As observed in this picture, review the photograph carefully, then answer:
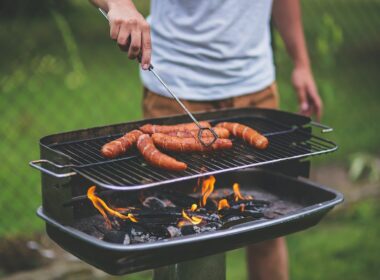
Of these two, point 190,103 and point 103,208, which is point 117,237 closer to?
point 103,208

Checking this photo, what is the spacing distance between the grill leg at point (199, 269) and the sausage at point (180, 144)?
397 mm

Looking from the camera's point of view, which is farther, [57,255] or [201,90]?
[57,255]

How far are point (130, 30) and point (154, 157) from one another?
0.43m

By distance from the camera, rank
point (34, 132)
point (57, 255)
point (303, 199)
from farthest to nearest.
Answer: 1. point (34, 132)
2. point (57, 255)
3. point (303, 199)

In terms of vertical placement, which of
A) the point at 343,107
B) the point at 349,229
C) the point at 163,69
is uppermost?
the point at 163,69

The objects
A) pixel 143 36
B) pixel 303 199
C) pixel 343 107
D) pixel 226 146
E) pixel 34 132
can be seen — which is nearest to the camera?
pixel 143 36

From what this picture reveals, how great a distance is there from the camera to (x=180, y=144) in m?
2.43

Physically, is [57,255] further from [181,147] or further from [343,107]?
[343,107]

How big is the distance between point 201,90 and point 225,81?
0.12 m

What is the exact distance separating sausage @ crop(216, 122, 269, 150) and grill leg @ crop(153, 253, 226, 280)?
43cm

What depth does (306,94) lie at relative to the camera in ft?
11.6

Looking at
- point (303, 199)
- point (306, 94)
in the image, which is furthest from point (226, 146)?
point (306, 94)

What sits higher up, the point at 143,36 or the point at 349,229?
the point at 143,36

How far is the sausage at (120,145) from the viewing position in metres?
2.38
